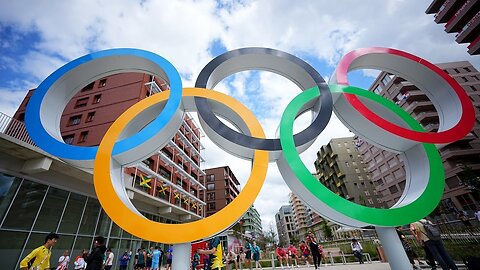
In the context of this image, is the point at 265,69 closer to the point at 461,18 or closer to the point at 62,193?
the point at 62,193

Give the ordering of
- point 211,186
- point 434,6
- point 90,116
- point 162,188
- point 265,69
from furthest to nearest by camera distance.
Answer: point 211,186 < point 434,6 < point 90,116 < point 162,188 < point 265,69

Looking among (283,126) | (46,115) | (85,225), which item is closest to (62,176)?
(85,225)

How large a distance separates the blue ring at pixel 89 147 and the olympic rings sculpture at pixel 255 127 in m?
0.02

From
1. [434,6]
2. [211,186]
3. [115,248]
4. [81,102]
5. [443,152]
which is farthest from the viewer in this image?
[211,186]

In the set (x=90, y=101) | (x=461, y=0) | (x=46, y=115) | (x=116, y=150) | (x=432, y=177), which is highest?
(x=461, y=0)

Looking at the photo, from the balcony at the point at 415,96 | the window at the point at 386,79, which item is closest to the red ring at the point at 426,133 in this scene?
the balcony at the point at 415,96

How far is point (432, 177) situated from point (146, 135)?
6540 millimetres

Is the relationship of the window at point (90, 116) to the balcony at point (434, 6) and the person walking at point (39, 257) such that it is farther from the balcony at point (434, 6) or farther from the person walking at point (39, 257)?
the balcony at point (434, 6)

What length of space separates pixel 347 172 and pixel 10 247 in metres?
60.4

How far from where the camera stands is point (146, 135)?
Result: 190 inches

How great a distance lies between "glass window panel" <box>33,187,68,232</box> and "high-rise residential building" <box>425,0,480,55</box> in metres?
38.4

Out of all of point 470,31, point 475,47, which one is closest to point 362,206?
point 475,47

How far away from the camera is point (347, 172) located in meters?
56.1

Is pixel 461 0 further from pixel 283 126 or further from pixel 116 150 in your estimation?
pixel 116 150
